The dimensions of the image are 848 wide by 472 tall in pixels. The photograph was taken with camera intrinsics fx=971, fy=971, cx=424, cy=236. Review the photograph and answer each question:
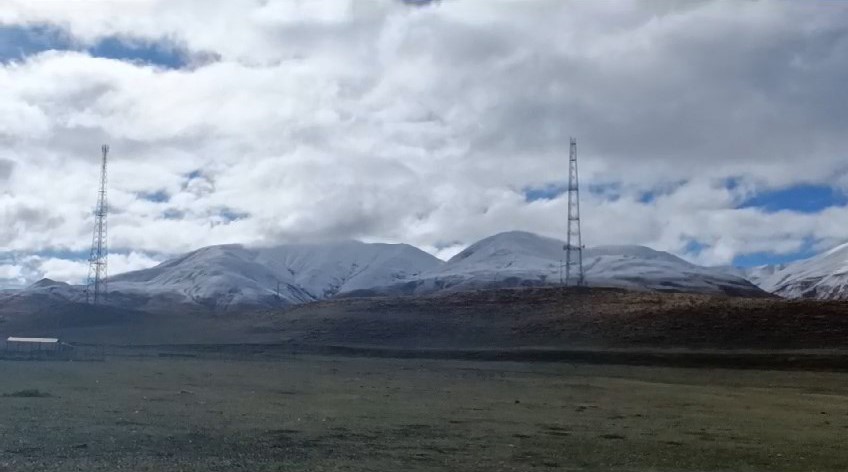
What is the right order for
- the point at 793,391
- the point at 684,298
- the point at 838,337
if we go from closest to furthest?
the point at 793,391, the point at 838,337, the point at 684,298

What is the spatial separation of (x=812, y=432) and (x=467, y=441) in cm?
1100

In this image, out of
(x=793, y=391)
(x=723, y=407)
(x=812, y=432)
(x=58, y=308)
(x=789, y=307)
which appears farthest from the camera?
(x=58, y=308)

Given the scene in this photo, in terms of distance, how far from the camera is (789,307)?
262ft

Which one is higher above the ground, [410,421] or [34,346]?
[34,346]

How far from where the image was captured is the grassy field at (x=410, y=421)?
835 inches

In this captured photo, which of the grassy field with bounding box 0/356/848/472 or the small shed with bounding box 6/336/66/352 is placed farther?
the small shed with bounding box 6/336/66/352

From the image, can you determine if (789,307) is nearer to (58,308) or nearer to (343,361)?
(343,361)

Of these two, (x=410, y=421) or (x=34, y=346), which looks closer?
(x=410, y=421)

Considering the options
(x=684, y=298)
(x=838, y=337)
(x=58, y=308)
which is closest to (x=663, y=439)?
(x=838, y=337)

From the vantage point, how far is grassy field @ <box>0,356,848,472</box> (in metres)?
21.2

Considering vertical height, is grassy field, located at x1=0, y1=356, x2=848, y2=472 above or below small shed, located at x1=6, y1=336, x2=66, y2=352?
below

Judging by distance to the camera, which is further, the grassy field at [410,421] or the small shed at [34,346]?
the small shed at [34,346]

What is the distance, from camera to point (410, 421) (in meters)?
28.8

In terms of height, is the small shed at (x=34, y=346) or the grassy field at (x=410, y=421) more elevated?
the small shed at (x=34, y=346)
